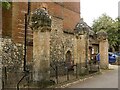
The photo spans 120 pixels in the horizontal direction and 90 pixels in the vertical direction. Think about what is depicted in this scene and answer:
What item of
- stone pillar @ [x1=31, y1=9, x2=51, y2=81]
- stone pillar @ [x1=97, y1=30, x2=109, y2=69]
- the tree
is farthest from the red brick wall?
the tree

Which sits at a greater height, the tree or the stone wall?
the tree

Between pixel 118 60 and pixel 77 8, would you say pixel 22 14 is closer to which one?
pixel 77 8

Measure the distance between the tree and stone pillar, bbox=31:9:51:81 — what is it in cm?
3424

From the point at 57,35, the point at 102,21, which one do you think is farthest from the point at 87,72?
the point at 102,21

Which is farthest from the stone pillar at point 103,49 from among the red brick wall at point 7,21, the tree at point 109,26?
the tree at point 109,26

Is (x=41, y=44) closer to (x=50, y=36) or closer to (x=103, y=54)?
(x=50, y=36)

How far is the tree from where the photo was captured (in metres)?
48.8

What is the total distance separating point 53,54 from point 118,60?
1540cm

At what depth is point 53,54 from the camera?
77.8ft

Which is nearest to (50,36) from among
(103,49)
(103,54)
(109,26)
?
(103,49)

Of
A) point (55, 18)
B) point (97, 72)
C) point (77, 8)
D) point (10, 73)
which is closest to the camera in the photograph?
point (10, 73)

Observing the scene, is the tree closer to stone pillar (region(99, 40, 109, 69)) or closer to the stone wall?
stone pillar (region(99, 40, 109, 69))

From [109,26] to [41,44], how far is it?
36.5 m

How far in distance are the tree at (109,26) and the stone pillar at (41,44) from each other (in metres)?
34.2
